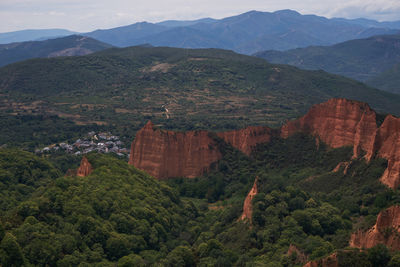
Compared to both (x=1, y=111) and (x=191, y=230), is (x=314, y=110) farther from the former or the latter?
(x=1, y=111)

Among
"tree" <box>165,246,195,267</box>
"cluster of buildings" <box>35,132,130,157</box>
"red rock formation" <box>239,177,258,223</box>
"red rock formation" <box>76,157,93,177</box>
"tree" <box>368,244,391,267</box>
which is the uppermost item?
"tree" <box>368,244,391,267</box>

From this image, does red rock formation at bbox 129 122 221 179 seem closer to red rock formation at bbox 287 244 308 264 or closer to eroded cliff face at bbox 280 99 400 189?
eroded cliff face at bbox 280 99 400 189

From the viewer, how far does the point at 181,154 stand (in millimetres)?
55219

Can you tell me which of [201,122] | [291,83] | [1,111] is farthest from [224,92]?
[1,111]

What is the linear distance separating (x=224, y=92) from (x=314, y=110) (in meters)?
86.9

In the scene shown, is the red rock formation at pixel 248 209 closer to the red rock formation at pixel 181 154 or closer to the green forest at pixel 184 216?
the green forest at pixel 184 216

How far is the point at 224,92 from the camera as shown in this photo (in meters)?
141

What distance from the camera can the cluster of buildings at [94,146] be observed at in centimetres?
7625

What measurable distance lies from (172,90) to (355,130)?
96.3 meters

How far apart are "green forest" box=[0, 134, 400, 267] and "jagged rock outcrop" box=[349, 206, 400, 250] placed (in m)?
2.06

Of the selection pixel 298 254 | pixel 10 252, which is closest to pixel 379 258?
pixel 298 254

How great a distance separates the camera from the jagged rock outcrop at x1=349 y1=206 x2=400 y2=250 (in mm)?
24438

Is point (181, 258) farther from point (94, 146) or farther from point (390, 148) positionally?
point (94, 146)

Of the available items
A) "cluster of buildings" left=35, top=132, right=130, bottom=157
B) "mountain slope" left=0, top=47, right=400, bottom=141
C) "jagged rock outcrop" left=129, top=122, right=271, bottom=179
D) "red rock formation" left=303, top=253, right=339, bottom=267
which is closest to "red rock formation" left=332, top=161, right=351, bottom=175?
"jagged rock outcrop" left=129, top=122, right=271, bottom=179
